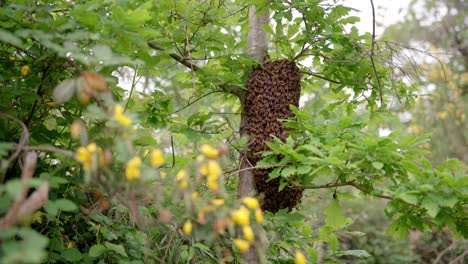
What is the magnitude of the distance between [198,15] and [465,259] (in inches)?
247

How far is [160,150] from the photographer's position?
163 cm

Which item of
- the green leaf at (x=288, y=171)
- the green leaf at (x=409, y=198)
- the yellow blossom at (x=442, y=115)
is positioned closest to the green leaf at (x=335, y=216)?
the green leaf at (x=288, y=171)

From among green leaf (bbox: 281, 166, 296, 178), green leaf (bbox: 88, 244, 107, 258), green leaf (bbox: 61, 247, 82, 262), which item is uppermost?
green leaf (bbox: 281, 166, 296, 178)

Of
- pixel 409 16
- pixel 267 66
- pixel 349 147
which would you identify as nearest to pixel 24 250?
pixel 349 147

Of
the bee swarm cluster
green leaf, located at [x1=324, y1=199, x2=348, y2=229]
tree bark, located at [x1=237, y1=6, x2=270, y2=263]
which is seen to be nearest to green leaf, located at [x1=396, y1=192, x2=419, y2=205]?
green leaf, located at [x1=324, y1=199, x2=348, y2=229]

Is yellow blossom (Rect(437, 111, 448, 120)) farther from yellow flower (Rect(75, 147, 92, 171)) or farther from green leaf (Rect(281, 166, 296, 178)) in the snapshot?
yellow flower (Rect(75, 147, 92, 171))

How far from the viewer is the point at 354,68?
99.7 inches

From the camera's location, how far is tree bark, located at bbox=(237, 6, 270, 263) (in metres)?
2.43

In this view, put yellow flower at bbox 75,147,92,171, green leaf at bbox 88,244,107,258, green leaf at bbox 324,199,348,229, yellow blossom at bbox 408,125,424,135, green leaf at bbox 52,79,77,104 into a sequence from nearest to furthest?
yellow flower at bbox 75,147,92,171 → green leaf at bbox 52,79,77,104 → green leaf at bbox 88,244,107,258 → green leaf at bbox 324,199,348,229 → yellow blossom at bbox 408,125,424,135

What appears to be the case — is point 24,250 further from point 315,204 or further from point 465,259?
point 465,259

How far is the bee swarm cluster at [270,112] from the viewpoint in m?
2.38

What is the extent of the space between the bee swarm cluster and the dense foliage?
92 millimetres

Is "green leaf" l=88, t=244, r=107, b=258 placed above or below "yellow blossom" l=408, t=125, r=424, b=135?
below

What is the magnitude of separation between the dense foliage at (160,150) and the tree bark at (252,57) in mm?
91
